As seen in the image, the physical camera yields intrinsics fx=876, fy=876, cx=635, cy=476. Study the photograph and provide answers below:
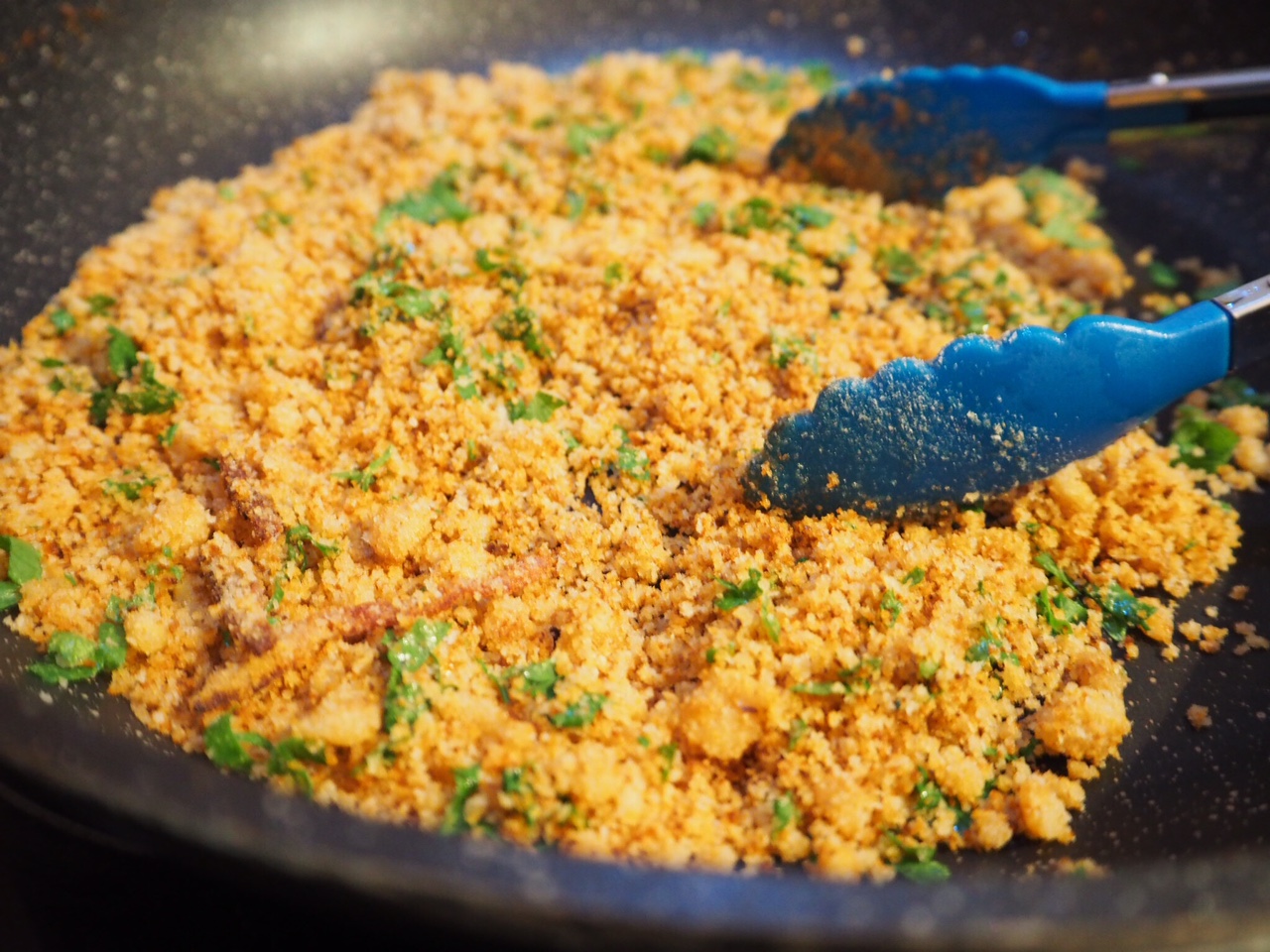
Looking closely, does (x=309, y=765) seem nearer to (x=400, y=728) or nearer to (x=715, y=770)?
(x=400, y=728)

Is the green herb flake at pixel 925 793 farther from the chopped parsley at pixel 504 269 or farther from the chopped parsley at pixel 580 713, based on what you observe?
the chopped parsley at pixel 504 269

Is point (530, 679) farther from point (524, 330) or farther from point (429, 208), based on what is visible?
point (429, 208)

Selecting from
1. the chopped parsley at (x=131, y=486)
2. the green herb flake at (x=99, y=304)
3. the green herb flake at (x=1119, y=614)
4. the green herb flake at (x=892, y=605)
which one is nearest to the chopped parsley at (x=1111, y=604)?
the green herb flake at (x=1119, y=614)

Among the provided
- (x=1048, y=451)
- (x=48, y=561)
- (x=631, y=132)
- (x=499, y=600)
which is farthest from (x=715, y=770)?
(x=631, y=132)

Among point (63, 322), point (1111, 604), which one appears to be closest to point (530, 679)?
point (1111, 604)

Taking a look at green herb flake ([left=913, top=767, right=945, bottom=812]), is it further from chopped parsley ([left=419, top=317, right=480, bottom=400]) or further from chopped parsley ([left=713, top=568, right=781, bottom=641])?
chopped parsley ([left=419, top=317, right=480, bottom=400])

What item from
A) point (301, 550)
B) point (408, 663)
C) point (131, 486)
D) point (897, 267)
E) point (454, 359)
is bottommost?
point (408, 663)

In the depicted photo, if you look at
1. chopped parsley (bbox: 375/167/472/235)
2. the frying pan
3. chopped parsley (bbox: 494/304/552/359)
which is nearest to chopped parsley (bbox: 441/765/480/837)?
the frying pan
